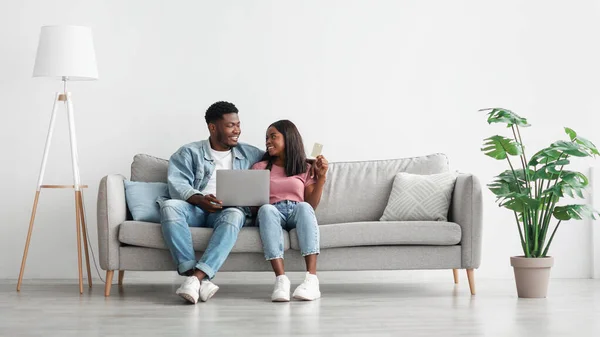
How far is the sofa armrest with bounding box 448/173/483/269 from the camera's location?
3947 millimetres

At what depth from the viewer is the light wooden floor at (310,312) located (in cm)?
288

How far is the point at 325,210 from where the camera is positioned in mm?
4445

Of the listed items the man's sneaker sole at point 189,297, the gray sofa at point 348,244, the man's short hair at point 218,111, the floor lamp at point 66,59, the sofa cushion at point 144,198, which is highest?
the floor lamp at point 66,59

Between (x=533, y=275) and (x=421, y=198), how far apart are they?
0.70 m

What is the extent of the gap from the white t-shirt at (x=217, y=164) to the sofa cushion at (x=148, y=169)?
0.35 meters

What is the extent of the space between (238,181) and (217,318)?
94 centimetres

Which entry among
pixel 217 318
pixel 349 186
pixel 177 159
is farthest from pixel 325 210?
pixel 217 318

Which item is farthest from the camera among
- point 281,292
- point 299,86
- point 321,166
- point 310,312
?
point 299,86

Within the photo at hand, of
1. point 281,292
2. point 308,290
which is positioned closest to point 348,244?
→ point 308,290

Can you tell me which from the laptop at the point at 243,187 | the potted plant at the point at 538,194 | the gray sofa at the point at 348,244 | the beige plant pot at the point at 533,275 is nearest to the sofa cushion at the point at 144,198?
the gray sofa at the point at 348,244

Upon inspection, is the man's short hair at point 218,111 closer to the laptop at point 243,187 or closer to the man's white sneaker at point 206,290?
the laptop at point 243,187

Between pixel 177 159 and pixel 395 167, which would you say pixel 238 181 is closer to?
pixel 177 159

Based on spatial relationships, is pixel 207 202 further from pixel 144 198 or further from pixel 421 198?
pixel 421 198

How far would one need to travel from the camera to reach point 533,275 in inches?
154
